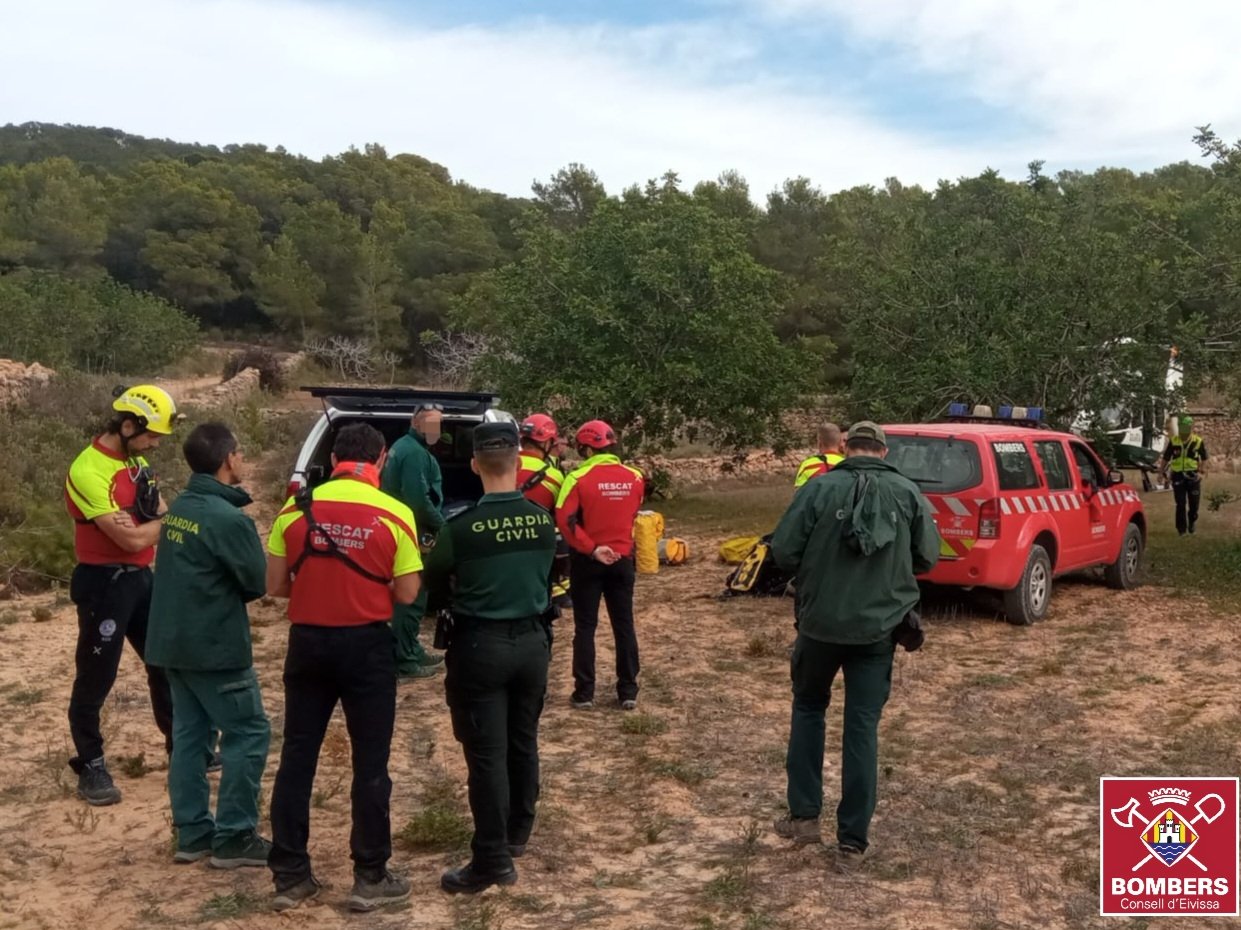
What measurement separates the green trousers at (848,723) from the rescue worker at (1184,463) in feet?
36.1

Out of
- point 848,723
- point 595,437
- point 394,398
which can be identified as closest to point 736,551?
point 394,398

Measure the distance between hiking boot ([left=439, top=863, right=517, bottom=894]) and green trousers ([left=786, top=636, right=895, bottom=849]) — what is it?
1302mm

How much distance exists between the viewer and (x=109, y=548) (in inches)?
203

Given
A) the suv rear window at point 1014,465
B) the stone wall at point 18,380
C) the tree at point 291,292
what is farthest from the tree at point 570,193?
the suv rear window at point 1014,465

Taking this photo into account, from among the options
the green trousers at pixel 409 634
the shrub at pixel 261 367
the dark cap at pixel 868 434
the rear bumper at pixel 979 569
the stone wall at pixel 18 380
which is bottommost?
the green trousers at pixel 409 634

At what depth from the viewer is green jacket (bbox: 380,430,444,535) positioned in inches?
286

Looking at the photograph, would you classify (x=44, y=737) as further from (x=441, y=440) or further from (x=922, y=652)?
(x=922, y=652)

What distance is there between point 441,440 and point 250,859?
212 inches

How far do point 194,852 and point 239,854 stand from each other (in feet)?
0.75

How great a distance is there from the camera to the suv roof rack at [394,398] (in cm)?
831

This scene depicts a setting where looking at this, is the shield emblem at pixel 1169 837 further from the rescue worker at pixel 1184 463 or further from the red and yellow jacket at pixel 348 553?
the rescue worker at pixel 1184 463

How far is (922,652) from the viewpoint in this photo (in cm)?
855

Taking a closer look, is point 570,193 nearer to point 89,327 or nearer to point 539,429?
point 89,327

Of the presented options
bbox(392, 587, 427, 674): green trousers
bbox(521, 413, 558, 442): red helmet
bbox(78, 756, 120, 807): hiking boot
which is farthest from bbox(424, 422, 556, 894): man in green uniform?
bbox(392, 587, 427, 674): green trousers
